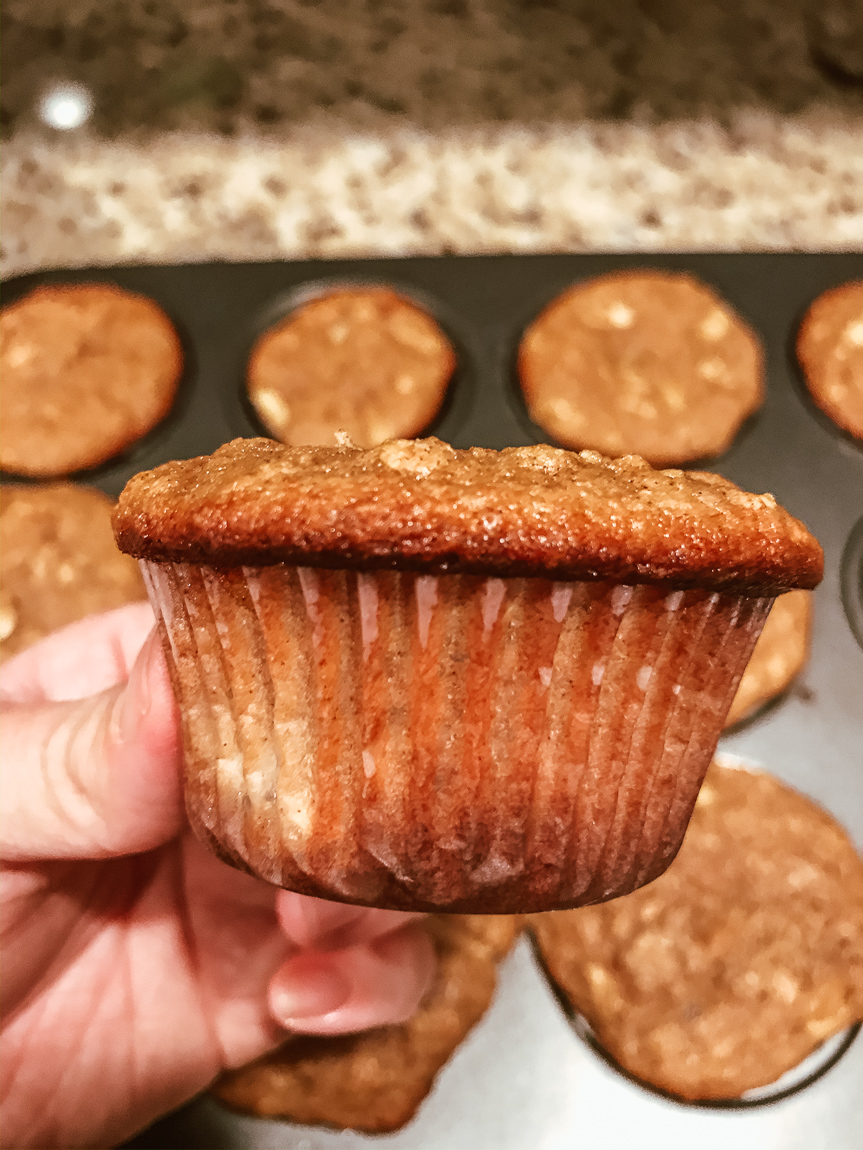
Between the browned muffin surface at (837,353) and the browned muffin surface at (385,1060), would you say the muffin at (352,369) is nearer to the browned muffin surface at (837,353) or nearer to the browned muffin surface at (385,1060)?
the browned muffin surface at (837,353)

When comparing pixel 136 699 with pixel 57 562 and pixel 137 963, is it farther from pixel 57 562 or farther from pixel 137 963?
pixel 57 562

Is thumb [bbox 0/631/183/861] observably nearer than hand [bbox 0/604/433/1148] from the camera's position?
Yes

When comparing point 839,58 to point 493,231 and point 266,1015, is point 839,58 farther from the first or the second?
point 266,1015

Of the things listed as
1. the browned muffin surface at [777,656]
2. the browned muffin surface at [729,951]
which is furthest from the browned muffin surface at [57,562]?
the browned muffin surface at [777,656]

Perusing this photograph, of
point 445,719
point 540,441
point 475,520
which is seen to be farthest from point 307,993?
point 540,441

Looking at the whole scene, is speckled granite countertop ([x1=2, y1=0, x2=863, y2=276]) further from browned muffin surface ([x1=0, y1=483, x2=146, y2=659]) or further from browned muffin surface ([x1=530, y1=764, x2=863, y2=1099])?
browned muffin surface ([x1=530, y1=764, x2=863, y2=1099])

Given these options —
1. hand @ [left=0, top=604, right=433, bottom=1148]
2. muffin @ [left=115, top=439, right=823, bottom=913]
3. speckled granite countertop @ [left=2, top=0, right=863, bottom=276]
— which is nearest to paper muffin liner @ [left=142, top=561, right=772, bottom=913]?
muffin @ [left=115, top=439, right=823, bottom=913]

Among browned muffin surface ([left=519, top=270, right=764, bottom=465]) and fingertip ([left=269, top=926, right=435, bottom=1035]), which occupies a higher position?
browned muffin surface ([left=519, top=270, right=764, bottom=465])
